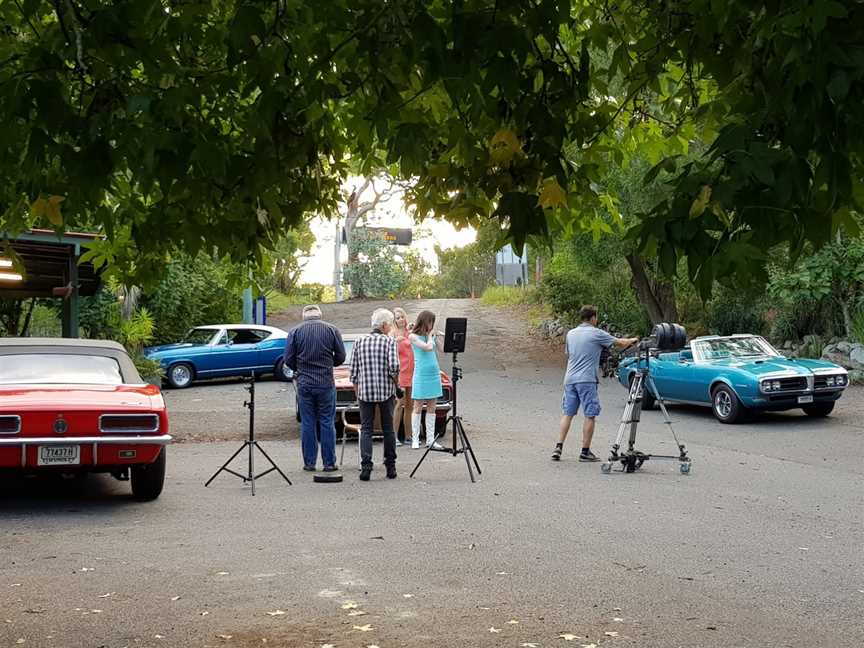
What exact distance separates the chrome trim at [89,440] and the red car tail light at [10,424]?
0.27 feet

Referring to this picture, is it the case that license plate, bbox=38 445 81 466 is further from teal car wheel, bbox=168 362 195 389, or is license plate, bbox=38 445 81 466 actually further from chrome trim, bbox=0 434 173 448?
teal car wheel, bbox=168 362 195 389

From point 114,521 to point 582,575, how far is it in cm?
419

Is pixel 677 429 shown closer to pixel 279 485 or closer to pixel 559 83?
pixel 279 485

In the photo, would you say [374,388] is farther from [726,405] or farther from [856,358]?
[856,358]

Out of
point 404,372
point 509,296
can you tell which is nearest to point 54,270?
point 404,372

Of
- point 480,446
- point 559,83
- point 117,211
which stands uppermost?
point 559,83

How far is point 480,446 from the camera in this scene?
1512 cm

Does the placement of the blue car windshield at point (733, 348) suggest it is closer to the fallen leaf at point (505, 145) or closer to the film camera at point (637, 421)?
the film camera at point (637, 421)

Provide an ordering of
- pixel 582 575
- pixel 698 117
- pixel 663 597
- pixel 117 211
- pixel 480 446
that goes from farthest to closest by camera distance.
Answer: pixel 480 446 < pixel 117 211 < pixel 582 575 < pixel 663 597 < pixel 698 117

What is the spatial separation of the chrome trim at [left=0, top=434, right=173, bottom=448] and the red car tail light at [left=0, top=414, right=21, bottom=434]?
0.08 metres

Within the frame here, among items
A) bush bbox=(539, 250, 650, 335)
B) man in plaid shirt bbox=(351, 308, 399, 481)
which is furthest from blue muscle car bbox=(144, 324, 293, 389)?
man in plaid shirt bbox=(351, 308, 399, 481)

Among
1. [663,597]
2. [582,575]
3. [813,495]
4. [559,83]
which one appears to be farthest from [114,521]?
[813,495]

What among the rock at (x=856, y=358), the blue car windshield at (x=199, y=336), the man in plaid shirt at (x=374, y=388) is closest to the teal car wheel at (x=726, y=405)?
the rock at (x=856, y=358)

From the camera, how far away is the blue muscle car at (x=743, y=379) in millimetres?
17344
